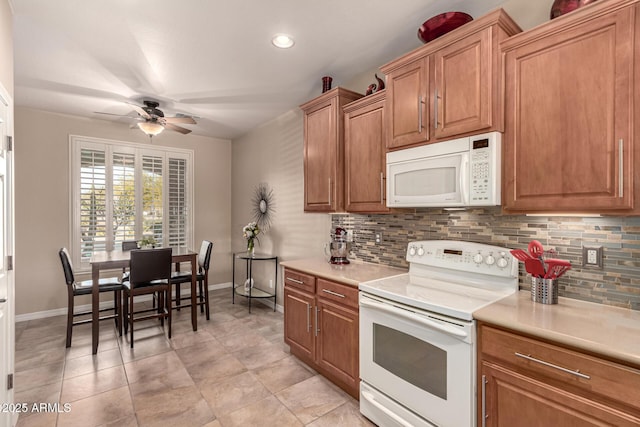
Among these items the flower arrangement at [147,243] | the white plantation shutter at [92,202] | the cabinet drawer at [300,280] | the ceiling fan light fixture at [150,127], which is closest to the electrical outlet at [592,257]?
the cabinet drawer at [300,280]

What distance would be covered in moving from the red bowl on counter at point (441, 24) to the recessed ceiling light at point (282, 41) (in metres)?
0.99

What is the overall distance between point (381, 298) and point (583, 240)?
1153 millimetres

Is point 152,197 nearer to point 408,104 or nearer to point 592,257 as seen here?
point 408,104

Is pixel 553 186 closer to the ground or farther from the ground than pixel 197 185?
closer to the ground

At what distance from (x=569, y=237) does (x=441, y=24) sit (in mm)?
1506

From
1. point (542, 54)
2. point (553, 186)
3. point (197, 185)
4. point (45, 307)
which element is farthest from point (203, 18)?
point (45, 307)

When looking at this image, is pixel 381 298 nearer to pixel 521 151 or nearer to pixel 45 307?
pixel 521 151

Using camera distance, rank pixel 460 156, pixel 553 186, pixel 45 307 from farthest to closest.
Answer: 1. pixel 45 307
2. pixel 460 156
3. pixel 553 186

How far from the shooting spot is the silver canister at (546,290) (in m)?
1.62

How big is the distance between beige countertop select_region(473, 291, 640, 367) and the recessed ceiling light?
2284mm

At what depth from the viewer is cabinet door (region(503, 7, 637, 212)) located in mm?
1342

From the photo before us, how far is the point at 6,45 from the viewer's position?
6.30 ft

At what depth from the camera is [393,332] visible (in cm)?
190

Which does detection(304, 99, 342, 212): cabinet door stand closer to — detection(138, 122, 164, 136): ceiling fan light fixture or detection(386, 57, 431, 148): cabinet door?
detection(386, 57, 431, 148): cabinet door
